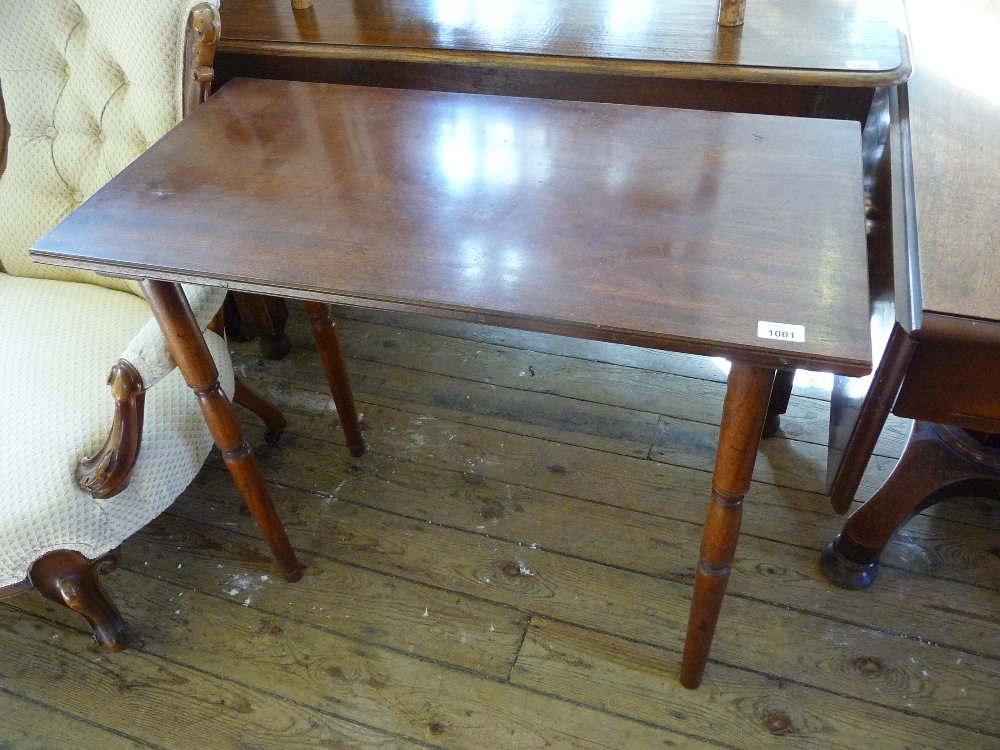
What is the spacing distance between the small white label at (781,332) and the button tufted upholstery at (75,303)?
829mm

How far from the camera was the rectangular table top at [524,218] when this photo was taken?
0.78 metres

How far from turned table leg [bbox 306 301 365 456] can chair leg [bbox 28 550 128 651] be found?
50cm

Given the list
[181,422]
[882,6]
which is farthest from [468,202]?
[882,6]

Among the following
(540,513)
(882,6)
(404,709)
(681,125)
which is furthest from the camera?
(540,513)

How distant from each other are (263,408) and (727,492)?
1.07m

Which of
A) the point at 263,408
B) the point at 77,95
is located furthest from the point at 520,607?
the point at 77,95

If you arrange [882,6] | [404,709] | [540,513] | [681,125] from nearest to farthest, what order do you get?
[681,125] → [404,709] → [882,6] → [540,513]

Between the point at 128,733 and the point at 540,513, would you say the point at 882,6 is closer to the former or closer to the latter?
the point at 540,513

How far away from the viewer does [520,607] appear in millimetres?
1368

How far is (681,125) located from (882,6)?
2.03 feet

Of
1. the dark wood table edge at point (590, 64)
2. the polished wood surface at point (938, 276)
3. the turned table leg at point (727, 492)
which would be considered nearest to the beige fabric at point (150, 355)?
the dark wood table edge at point (590, 64)

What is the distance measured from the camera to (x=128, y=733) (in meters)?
1.25

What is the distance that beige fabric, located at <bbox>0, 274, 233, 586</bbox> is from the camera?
1091 mm

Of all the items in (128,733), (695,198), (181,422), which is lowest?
(128,733)
